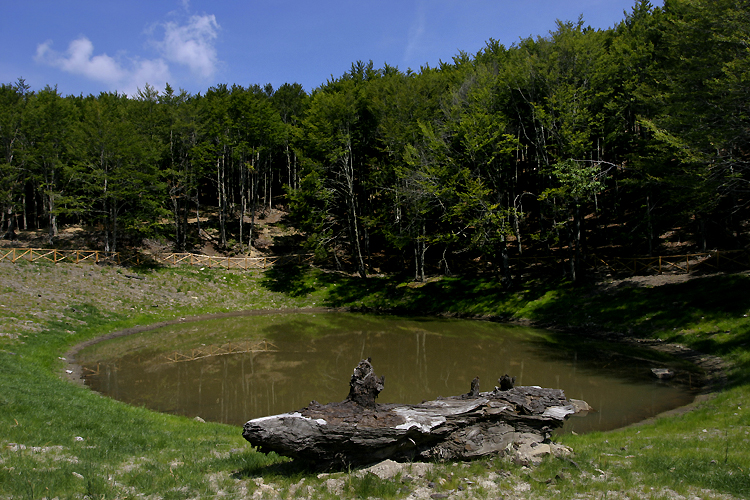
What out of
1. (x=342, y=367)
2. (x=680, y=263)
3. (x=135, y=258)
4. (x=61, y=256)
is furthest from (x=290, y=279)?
(x=680, y=263)

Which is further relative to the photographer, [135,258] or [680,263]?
[135,258]

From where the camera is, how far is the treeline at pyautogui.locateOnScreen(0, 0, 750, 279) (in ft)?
68.6

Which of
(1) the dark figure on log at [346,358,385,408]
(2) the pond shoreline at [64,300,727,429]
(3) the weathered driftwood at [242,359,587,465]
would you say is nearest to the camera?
(3) the weathered driftwood at [242,359,587,465]

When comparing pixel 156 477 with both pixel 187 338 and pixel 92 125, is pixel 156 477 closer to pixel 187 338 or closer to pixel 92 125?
pixel 187 338

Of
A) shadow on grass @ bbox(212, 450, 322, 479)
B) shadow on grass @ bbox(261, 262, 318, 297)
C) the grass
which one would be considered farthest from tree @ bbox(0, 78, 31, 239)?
shadow on grass @ bbox(212, 450, 322, 479)

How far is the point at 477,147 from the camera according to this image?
97.2 ft

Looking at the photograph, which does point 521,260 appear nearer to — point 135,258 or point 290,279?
point 290,279

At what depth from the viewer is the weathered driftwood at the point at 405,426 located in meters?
6.34

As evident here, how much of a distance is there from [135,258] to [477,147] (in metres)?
27.1

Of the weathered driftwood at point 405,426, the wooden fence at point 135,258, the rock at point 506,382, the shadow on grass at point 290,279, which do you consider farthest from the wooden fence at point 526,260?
the weathered driftwood at point 405,426

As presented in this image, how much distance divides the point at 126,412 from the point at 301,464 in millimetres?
6741

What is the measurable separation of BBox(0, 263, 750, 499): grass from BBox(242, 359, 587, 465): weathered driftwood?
1.21ft

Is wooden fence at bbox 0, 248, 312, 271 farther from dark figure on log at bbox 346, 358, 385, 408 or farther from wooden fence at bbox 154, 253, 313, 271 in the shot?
dark figure on log at bbox 346, 358, 385, 408

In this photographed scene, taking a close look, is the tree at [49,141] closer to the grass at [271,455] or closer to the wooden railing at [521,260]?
the wooden railing at [521,260]
